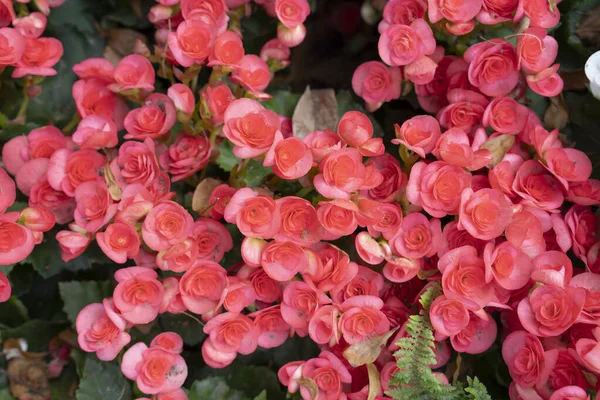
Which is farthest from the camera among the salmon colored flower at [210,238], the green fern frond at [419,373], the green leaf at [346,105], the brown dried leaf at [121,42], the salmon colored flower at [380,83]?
the brown dried leaf at [121,42]

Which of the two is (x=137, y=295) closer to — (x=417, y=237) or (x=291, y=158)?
(x=291, y=158)

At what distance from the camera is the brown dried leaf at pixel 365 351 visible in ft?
2.41

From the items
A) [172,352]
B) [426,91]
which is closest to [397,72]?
[426,91]

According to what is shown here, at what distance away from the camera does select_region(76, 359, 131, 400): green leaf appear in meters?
0.87

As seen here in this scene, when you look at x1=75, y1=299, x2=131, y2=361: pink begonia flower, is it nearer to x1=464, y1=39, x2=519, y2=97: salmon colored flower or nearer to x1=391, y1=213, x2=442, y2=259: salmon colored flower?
x1=391, y1=213, x2=442, y2=259: salmon colored flower

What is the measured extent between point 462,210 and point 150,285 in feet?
1.40

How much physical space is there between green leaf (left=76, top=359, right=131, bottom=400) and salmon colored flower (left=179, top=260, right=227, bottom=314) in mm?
214

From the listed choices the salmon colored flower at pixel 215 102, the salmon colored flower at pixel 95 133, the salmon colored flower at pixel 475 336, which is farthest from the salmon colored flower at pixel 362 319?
the salmon colored flower at pixel 95 133

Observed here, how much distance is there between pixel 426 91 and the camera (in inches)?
36.2

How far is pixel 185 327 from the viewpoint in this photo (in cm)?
97

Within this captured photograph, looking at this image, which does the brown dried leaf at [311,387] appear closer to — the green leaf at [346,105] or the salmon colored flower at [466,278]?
the salmon colored flower at [466,278]

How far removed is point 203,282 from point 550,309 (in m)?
0.45

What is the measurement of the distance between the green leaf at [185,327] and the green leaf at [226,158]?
28 cm

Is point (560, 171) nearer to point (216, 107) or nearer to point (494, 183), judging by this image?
point (494, 183)
